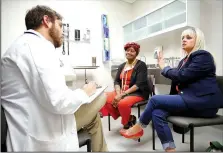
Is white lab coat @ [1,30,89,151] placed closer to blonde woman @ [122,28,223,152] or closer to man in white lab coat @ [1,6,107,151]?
man in white lab coat @ [1,6,107,151]

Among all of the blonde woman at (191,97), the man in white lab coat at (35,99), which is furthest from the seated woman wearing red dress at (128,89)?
the man in white lab coat at (35,99)

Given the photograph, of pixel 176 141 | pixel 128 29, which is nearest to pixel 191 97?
pixel 176 141

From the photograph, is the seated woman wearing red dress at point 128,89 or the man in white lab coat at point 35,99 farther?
the seated woman wearing red dress at point 128,89

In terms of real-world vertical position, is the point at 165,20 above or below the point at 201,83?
above

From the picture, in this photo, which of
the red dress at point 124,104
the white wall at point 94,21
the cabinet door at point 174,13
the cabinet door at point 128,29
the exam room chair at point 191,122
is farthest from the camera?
the cabinet door at point 128,29

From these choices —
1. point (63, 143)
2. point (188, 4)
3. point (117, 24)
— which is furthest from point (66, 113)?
point (117, 24)

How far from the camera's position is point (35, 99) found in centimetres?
71

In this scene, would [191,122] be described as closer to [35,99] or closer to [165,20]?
[35,99]

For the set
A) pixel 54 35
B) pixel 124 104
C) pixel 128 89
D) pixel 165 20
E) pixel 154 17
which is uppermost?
pixel 154 17

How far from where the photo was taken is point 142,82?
183 cm

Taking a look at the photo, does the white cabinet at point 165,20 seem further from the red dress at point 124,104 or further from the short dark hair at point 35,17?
the short dark hair at point 35,17

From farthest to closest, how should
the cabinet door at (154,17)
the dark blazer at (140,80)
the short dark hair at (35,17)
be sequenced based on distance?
the cabinet door at (154,17) < the dark blazer at (140,80) < the short dark hair at (35,17)

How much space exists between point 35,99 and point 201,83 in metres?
1.02

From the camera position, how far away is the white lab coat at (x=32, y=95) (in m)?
0.67
